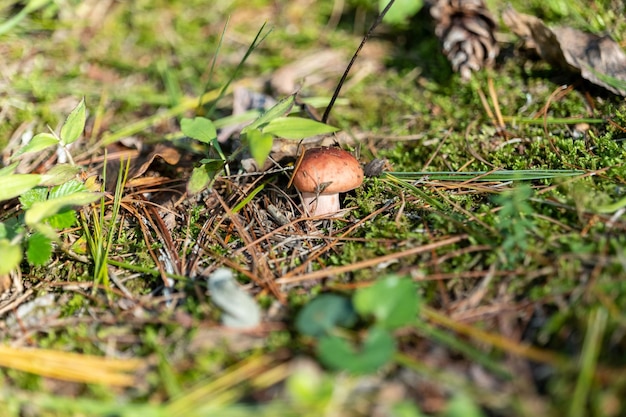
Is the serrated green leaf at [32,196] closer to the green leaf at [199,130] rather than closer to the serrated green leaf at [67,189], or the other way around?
the serrated green leaf at [67,189]

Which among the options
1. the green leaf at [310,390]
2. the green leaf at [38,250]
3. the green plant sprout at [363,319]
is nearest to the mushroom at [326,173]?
the green plant sprout at [363,319]

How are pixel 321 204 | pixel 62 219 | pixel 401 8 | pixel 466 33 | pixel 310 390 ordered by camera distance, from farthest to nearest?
pixel 401 8
pixel 466 33
pixel 321 204
pixel 62 219
pixel 310 390

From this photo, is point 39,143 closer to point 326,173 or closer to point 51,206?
point 51,206

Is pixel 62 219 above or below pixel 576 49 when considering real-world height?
below

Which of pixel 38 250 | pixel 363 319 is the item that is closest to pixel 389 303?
pixel 363 319

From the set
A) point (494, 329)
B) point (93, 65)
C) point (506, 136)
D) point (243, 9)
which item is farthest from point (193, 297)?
point (243, 9)

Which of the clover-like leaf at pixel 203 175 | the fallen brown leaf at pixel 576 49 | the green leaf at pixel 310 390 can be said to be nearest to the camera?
the green leaf at pixel 310 390
